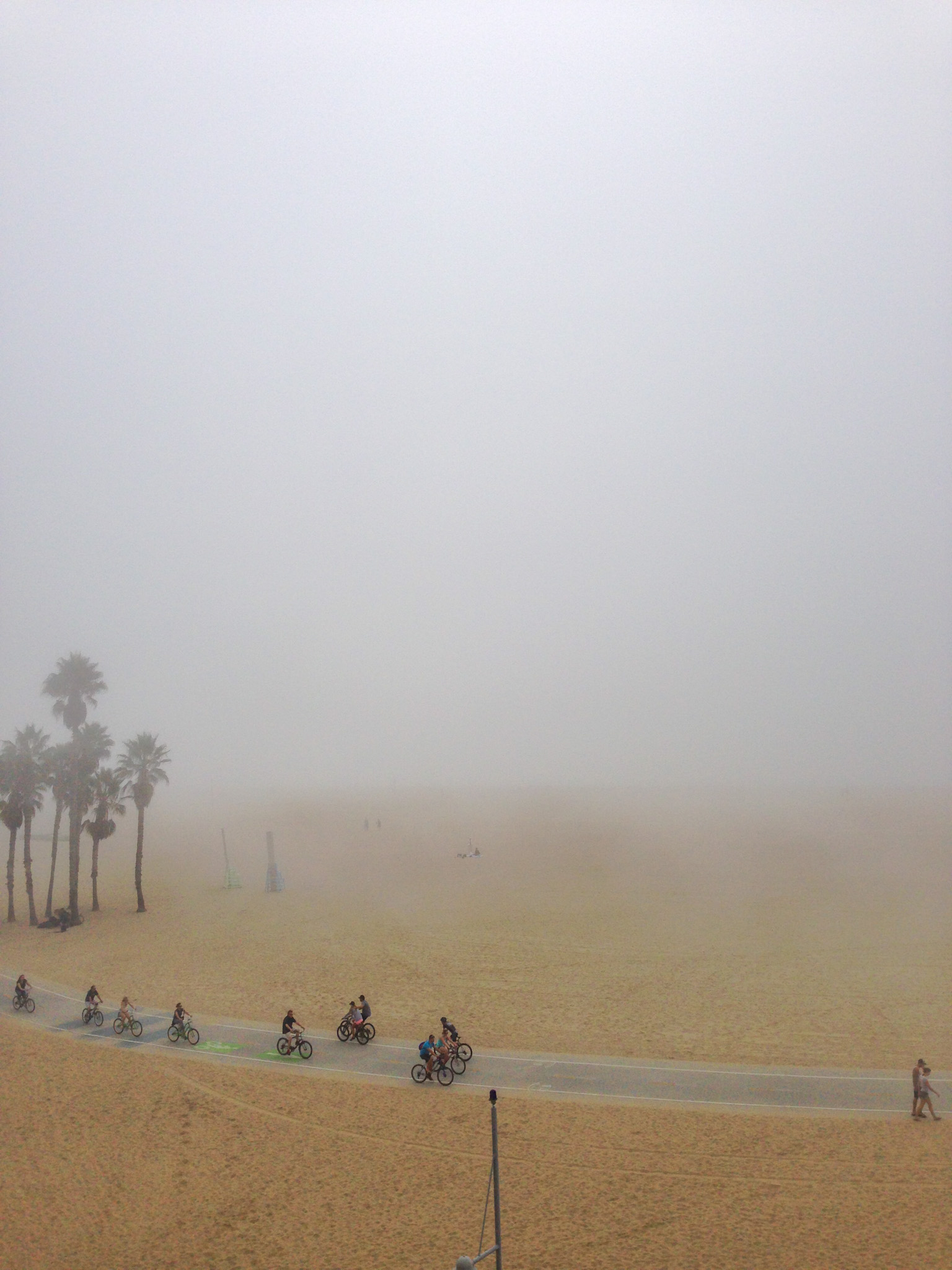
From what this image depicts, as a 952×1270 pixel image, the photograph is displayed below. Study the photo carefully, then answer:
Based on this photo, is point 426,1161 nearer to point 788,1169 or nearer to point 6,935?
point 788,1169

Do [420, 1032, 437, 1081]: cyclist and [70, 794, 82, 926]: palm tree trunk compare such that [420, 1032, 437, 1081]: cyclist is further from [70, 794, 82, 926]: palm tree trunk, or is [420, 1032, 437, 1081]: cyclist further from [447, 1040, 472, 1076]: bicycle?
[70, 794, 82, 926]: palm tree trunk

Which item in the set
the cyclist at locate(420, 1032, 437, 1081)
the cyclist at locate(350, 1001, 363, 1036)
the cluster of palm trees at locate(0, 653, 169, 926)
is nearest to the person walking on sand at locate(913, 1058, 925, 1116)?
the cyclist at locate(420, 1032, 437, 1081)

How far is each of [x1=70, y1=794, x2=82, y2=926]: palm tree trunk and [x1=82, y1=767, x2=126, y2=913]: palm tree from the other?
64 cm

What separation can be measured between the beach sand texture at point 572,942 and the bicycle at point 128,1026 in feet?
10.2

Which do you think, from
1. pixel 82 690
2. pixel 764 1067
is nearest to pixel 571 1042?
pixel 764 1067

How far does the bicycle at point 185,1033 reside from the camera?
26219mm

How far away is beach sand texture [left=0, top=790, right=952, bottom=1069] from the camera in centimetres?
2702

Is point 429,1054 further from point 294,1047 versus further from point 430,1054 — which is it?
point 294,1047

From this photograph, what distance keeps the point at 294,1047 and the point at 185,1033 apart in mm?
3836

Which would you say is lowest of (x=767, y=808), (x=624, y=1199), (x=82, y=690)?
(x=624, y=1199)

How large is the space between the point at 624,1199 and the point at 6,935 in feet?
140

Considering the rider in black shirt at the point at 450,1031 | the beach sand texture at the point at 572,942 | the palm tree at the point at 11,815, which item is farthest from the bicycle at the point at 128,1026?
the palm tree at the point at 11,815

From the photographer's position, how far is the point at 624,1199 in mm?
16406

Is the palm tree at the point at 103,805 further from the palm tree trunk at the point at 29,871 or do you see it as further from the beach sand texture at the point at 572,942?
the beach sand texture at the point at 572,942
